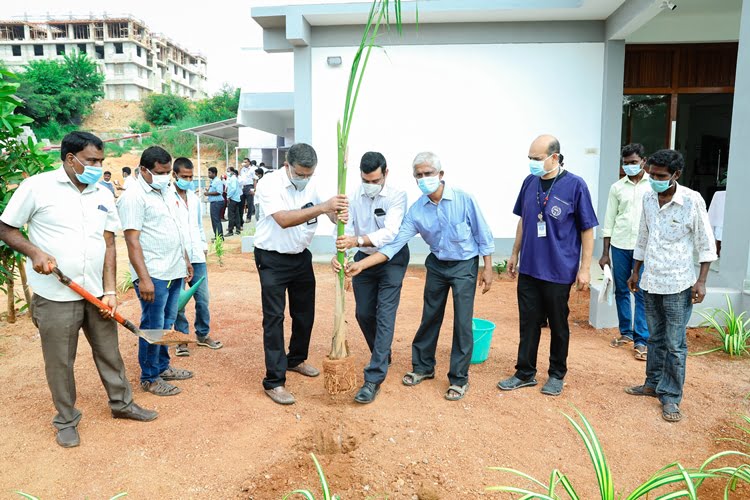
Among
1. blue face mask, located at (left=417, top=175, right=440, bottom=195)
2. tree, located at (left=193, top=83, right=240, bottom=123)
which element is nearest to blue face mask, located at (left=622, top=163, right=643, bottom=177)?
blue face mask, located at (left=417, top=175, right=440, bottom=195)

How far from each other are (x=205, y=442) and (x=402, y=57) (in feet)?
25.1

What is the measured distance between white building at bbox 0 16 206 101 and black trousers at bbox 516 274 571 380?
68.9 metres

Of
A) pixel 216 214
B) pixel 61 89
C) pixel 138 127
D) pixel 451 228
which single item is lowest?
A: pixel 216 214

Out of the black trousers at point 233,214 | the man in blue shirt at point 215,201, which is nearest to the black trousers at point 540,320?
the man in blue shirt at point 215,201

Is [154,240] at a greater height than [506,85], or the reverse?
[506,85]

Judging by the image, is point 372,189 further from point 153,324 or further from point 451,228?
point 153,324

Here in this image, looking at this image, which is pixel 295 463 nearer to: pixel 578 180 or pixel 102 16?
pixel 578 180

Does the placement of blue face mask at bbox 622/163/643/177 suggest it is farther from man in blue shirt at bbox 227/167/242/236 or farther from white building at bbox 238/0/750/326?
man in blue shirt at bbox 227/167/242/236

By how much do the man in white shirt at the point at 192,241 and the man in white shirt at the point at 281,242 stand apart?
0.94 m

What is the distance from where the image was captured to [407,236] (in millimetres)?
4078

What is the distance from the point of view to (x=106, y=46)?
67.8 meters

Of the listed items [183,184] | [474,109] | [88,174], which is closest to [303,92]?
[474,109]

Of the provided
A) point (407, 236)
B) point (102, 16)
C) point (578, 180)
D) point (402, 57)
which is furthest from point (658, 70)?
point (102, 16)

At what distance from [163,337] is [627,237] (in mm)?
4010
